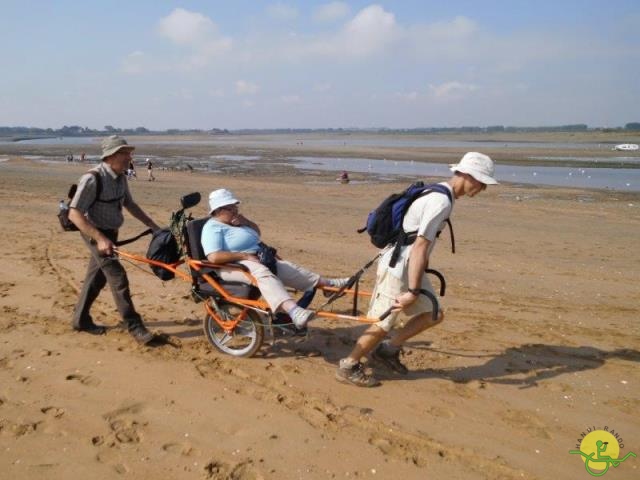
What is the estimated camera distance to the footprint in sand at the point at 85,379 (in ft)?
13.3

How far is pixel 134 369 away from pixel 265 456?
1690 mm

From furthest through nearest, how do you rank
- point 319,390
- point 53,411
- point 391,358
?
point 391,358
point 319,390
point 53,411

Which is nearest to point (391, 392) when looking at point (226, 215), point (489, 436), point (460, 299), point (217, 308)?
point (489, 436)

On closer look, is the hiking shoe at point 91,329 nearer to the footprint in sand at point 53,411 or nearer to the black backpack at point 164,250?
the black backpack at point 164,250

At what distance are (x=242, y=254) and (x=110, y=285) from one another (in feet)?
4.50

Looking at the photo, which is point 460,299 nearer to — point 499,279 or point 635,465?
point 499,279

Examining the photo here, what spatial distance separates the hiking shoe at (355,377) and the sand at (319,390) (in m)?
0.08

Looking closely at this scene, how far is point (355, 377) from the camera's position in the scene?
4.09 m

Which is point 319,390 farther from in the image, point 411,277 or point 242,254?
point 242,254

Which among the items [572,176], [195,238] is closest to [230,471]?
[195,238]

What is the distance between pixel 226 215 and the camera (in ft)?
15.1

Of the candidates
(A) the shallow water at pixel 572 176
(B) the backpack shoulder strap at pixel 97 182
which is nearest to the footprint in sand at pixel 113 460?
(B) the backpack shoulder strap at pixel 97 182

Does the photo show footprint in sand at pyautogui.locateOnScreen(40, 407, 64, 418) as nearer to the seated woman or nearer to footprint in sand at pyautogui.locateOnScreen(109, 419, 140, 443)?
footprint in sand at pyautogui.locateOnScreen(109, 419, 140, 443)

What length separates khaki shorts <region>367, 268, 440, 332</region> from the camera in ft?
12.7
